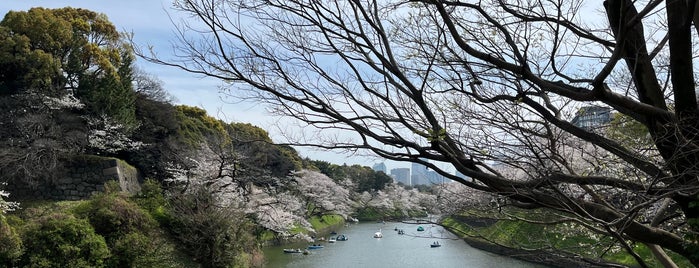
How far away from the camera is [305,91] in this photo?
302 centimetres

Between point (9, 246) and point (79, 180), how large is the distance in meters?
5.68

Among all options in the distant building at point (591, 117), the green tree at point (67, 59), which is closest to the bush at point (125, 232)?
the green tree at point (67, 59)

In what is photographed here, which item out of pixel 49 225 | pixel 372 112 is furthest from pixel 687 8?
pixel 49 225

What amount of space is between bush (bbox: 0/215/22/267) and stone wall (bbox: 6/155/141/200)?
16.3ft

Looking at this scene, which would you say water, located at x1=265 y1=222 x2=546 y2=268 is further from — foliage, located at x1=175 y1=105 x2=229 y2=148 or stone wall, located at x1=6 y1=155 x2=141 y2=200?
stone wall, located at x1=6 y1=155 x2=141 y2=200

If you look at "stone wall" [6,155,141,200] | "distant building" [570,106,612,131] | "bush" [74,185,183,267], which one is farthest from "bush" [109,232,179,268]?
"distant building" [570,106,612,131]

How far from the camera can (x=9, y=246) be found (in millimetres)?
8266

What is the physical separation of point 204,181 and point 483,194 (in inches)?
446

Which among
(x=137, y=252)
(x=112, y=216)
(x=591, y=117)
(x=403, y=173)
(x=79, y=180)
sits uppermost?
(x=591, y=117)

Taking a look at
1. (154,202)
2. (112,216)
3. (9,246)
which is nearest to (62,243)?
(9,246)

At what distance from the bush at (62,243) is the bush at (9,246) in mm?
185

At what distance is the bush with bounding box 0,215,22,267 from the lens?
323 inches

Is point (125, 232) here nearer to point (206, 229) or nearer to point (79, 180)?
point (206, 229)

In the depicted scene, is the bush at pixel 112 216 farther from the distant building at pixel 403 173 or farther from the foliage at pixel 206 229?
the distant building at pixel 403 173
